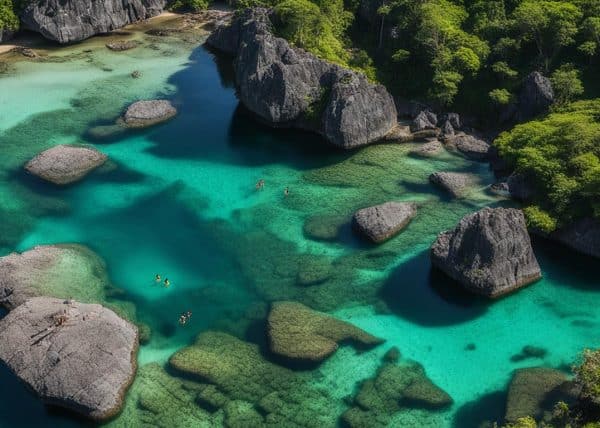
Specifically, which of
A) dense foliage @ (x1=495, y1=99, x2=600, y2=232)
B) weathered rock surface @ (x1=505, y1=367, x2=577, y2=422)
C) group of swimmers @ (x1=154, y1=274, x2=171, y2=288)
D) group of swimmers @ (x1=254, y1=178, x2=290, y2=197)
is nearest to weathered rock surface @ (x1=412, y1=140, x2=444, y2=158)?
dense foliage @ (x1=495, y1=99, x2=600, y2=232)

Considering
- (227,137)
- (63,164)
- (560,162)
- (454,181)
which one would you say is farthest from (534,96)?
(63,164)

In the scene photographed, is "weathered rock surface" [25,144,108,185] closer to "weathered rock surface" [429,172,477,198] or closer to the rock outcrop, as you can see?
the rock outcrop

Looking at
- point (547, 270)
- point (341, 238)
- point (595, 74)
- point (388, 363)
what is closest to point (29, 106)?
point (341, 238)

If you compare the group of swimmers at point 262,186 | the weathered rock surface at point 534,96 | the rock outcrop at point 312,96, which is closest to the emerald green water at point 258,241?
the group of swimmers at point 262,186

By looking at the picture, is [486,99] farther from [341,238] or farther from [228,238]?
[228,238]

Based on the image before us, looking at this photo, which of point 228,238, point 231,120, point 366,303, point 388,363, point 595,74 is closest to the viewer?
point 388,363
